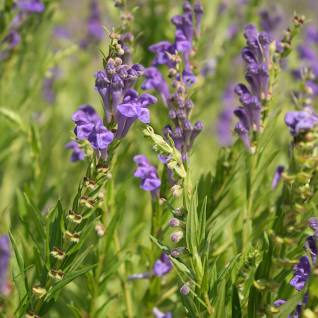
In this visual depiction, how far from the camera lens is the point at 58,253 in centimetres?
150

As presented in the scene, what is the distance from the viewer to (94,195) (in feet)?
4.84

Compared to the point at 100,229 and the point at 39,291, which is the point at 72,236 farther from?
the point at 100,229

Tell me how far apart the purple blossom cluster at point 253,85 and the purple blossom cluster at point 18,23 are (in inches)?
49.6

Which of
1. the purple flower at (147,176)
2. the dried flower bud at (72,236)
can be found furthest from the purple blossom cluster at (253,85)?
the dried flower bud at (72,236)

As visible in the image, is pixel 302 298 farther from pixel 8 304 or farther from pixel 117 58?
pixel 8 304

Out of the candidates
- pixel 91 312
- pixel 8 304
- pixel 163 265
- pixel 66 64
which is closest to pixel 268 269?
pixel 163 265

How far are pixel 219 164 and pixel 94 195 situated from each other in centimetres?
72

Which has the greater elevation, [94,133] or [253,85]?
[253,85]

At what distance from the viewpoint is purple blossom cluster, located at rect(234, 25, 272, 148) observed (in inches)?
74.9

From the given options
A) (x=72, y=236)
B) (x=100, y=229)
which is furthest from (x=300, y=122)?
(x=100, y=229)

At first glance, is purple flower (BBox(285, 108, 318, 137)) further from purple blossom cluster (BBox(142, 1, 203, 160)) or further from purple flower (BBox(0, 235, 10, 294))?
purple flower (BBox(0, 235, 10, 294))

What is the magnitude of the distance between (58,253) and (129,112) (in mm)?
423

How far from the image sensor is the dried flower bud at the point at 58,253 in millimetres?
1480

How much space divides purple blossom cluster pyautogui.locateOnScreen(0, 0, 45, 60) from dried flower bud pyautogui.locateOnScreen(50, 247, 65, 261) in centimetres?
149
